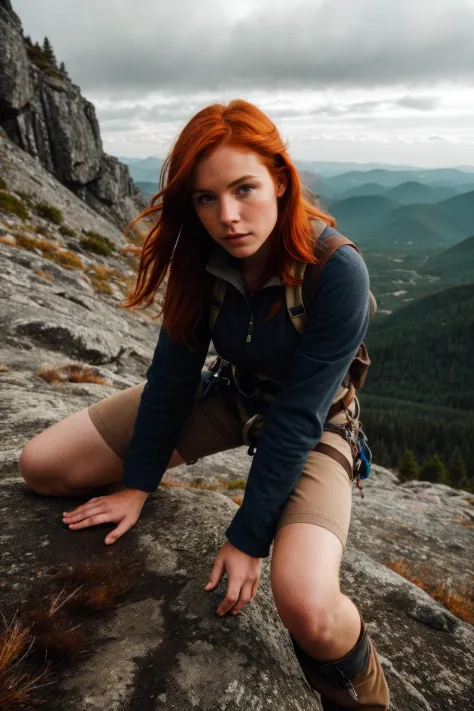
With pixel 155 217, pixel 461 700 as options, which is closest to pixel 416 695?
pixel 461 700

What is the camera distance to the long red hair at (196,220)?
3.40 meters

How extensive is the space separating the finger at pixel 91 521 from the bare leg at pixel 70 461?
0.48 m

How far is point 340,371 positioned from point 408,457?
66940 mm

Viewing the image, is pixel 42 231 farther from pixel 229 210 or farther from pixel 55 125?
pixel 55 125

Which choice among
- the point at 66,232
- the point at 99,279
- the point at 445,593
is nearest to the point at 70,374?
the point at 445,593

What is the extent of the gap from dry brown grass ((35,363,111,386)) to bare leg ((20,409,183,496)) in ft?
19.0

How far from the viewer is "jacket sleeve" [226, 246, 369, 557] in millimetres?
3508

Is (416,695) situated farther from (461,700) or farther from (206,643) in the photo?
(206,643)

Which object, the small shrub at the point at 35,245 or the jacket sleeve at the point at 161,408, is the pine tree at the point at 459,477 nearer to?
the small shrub at the point at 35,245

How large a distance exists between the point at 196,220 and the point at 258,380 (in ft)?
5.13

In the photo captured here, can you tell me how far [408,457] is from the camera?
64.8 metres

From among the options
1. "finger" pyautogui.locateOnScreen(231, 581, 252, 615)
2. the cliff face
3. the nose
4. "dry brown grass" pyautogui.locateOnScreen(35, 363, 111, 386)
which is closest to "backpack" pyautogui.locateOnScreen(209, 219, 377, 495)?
the nose

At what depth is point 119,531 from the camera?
4.12m

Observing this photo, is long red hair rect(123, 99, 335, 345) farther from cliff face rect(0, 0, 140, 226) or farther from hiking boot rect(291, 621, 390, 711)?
cliff face rect(0, 0, 140, 226)
